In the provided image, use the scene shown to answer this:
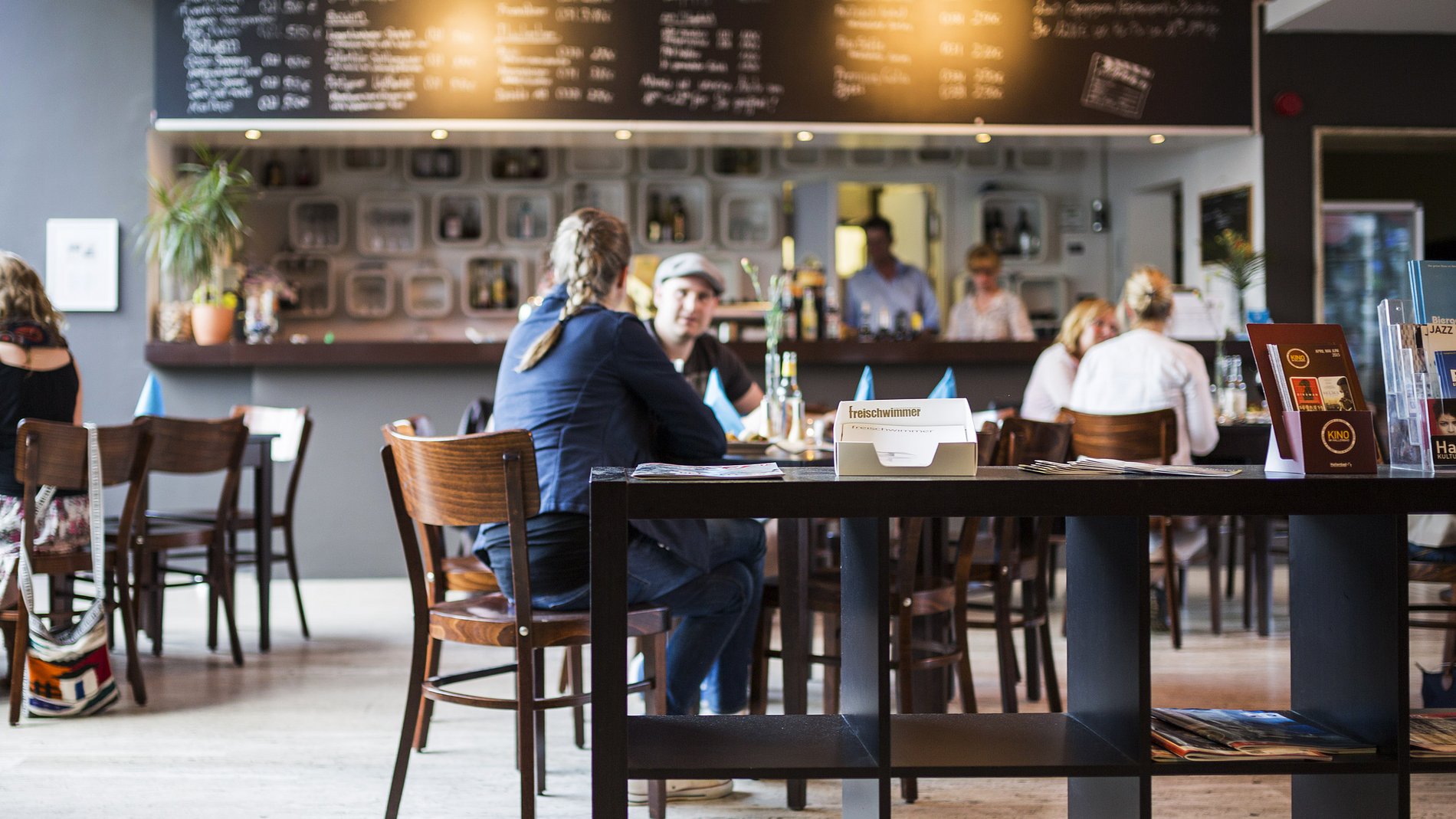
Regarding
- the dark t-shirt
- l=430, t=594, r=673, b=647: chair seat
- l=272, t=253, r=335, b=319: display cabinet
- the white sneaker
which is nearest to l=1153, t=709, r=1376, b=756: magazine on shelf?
l=430, t=594, r=673, b=647: chair seat

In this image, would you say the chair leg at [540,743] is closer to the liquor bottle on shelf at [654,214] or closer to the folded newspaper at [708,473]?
the folded newspaper at [708,473]

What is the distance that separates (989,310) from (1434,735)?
5.67m

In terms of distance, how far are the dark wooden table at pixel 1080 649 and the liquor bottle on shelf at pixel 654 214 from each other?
611cm

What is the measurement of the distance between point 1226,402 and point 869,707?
3.53 meters

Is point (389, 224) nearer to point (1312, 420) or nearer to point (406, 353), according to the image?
point (406, 353)

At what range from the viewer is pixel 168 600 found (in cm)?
536

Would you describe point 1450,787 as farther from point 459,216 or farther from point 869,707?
point 459,216

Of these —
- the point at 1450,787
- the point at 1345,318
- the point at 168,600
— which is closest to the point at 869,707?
the point at 1450,787

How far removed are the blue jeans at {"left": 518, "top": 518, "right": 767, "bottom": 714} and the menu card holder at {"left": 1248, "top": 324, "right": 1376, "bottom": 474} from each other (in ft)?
3.84

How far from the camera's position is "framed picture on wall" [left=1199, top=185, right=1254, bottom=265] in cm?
650

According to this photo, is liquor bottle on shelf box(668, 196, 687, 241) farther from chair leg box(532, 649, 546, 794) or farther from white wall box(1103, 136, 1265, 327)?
chair leg box(532, 649, 546, 794)

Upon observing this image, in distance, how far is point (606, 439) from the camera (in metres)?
2.59

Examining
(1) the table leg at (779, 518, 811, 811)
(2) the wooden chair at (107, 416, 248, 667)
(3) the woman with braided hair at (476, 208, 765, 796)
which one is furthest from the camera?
(2) the wooden chair at (107, 416, 248, 667)

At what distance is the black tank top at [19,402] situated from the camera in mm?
3541
